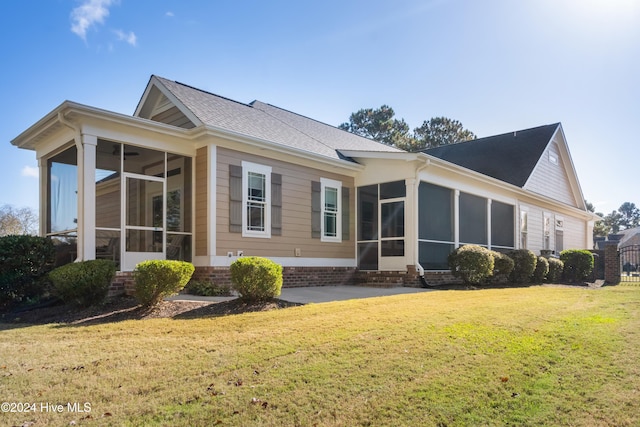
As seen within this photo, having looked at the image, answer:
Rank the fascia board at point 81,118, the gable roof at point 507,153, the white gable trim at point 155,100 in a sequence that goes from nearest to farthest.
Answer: the fascia board at point 81,118 < the white gable trim at point 155,100 < the gable roof at point 507,153

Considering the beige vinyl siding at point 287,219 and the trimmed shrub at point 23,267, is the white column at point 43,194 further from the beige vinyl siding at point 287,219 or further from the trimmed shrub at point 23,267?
the beige vinyl siding at point 287,219

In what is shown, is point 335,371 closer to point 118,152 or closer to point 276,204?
point 276,204

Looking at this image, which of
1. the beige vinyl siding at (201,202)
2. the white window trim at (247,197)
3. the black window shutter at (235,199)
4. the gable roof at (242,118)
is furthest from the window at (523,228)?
the beige vinyl siding at (201,202)

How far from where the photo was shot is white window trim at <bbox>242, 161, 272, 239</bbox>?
36.9 ft

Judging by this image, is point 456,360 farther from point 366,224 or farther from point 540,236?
point 540,236

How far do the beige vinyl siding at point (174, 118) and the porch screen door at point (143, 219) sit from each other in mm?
1847

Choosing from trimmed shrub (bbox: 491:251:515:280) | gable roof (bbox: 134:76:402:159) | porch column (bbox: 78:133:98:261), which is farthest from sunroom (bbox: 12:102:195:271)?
trimmed shrub (bbox: 491:251:515:280)

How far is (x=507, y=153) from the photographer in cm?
2255

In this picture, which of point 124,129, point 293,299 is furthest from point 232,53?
point 293,299

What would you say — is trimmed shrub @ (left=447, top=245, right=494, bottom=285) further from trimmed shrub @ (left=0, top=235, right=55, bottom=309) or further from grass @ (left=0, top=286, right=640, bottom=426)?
trimmed shrub @ (left=0, top=235, right=55, bottom=309)

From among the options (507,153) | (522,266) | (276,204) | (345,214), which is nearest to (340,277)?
(345,214)

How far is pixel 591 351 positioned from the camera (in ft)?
16.5

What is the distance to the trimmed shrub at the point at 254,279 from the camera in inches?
324

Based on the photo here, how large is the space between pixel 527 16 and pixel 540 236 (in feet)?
38.5
